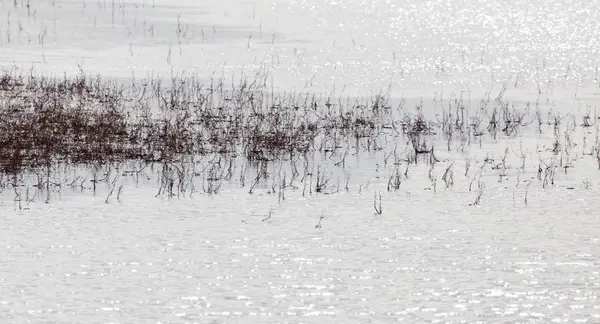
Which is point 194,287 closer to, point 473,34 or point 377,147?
point 377,147

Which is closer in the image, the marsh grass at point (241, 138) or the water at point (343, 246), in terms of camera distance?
the water at point (343, 246)

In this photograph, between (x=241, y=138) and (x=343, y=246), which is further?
(x=241, y=138)

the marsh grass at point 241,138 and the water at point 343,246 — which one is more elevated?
the marsh grass at point 241,138

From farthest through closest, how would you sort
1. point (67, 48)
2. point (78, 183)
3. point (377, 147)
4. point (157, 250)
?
point (67, 48) < point (377, 147) < point (78, 183) < point (157, 250)

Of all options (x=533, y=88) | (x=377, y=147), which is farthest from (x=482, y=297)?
(x=533, y=88)

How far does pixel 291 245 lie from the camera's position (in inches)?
286

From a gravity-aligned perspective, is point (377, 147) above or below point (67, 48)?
below

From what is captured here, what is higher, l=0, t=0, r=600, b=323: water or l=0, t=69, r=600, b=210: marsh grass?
l=0, t=69, r=600, b=210: marsh grass

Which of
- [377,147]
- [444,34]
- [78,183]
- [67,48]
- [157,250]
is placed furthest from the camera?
[444,34]

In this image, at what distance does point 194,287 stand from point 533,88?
1081 centimetres

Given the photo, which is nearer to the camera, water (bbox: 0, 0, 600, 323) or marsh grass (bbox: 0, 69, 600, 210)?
water (bbox: 0, 0, 600, 323)

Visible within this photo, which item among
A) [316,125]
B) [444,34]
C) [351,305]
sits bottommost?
[351,305]

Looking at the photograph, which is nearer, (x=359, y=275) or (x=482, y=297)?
(x=482, y=297)

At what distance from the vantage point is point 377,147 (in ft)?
37.6
